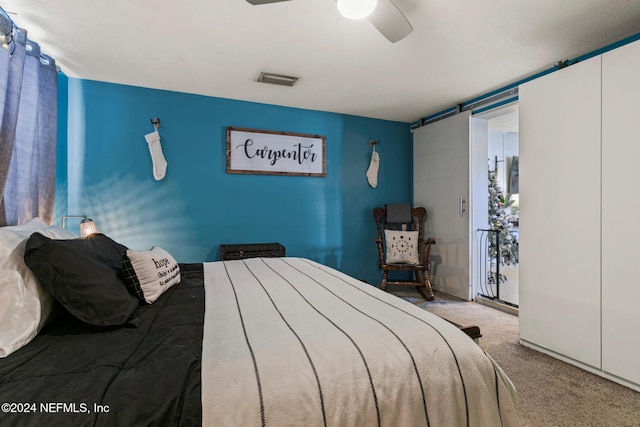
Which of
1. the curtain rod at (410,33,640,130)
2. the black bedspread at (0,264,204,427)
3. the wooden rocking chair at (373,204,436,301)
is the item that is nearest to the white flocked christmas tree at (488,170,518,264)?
the wooden rocking chair at (373,204,436,301)

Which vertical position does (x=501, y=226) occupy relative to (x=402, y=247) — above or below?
above

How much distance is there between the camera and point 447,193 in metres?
3.91

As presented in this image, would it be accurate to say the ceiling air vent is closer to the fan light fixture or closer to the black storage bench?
the fan light fixture

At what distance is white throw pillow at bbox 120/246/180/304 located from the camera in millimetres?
1397

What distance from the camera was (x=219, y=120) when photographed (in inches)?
138

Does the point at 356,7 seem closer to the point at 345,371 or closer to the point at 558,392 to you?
the point at 345,371

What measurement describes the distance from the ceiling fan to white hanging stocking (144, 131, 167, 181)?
217 cm

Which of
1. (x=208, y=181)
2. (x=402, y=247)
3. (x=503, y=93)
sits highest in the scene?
(x=503, y=93)

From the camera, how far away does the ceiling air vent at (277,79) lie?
2.91 m

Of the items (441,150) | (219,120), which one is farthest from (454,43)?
(219,120)

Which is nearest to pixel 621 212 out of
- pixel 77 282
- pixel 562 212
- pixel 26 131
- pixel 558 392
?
pixel 562 212

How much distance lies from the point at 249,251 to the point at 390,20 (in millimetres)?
2510

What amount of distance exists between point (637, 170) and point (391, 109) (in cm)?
255

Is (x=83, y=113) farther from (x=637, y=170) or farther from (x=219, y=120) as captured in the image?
(x=637, y=170)
